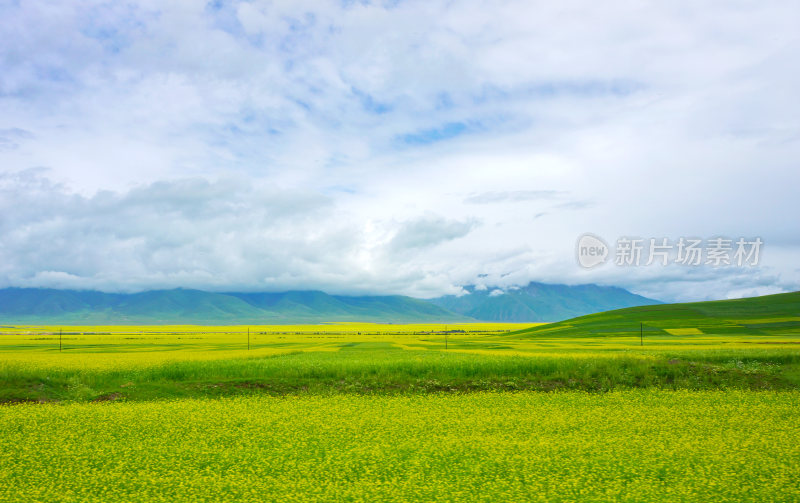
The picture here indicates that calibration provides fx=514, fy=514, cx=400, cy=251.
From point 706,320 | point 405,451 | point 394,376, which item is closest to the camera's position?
point 405,451

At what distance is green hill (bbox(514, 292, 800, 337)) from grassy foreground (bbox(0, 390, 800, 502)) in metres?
67.4

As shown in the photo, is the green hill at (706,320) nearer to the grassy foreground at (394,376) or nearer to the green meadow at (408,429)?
the green meadow at (408,429)

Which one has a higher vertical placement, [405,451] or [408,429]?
[405,451]

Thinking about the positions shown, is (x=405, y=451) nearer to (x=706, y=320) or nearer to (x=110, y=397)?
(x=110, y=397)

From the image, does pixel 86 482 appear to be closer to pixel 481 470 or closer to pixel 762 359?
pixel 481 470

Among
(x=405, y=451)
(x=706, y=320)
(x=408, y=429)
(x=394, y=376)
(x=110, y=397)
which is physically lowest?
(x=706, y=320)

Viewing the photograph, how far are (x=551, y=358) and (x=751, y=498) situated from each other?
1101 inches

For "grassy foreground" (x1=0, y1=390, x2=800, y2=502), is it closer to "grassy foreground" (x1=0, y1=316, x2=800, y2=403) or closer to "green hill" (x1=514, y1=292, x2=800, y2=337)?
"grassy foreground" (x1=0, y1=316, x2=800, y2=403)

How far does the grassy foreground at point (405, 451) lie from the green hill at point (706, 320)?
2655 inches

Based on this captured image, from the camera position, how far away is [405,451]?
18719 mm

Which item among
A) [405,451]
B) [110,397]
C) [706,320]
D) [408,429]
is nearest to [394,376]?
[408,429]

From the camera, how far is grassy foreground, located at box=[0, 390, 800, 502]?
1488 centimetres

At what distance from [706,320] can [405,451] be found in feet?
335

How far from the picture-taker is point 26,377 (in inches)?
1339
